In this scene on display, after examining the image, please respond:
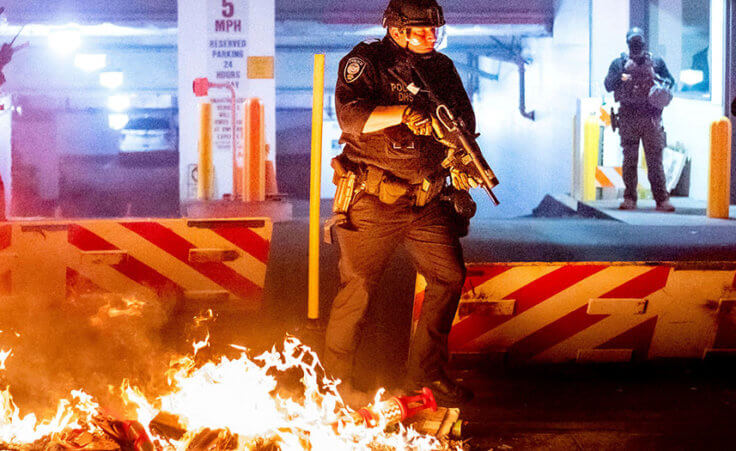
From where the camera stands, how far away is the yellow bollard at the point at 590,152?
12766mm

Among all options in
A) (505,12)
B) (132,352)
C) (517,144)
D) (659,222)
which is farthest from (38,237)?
(517,144)

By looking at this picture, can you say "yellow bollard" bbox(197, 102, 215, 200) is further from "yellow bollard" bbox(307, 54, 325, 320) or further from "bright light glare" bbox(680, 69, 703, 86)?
"yellow bollard" bbox(307, 54, 325, 320)

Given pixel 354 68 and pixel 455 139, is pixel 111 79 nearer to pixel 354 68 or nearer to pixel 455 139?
pixel 354 68

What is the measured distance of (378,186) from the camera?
4.60 metres

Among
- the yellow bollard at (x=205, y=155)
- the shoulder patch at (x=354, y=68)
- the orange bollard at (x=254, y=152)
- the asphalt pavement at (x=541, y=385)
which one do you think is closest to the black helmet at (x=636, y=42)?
the asphalt pavement at (x=541, y=385)

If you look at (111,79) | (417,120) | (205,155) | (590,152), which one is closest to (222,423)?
(417,120)

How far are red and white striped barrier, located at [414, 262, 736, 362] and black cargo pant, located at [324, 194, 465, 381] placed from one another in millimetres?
525

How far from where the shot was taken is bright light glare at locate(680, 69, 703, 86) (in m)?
13.2

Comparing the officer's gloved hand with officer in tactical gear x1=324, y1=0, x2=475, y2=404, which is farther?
officer in tactical gear x1=324, y1=0, x2=475, y2=404

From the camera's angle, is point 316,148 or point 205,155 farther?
point 205,155

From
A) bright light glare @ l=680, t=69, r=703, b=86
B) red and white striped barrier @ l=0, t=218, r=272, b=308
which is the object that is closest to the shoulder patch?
red and white striped barrier @ l=0, t=218, r=272, b=308

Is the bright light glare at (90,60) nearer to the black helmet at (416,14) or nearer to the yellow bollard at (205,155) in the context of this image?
the yellow bollard at (205,155)

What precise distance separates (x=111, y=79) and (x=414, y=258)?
68.8 feet

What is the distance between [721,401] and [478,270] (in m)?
1.50
